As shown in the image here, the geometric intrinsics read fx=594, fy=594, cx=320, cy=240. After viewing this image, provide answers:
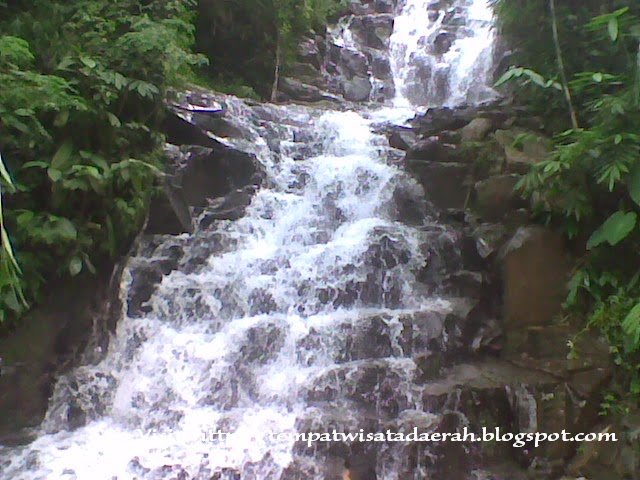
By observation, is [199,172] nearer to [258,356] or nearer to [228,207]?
[228,207]

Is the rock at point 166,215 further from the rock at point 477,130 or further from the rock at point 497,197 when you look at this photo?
the rock at point 477,130

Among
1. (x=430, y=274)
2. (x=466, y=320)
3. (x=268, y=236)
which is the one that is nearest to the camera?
(x=466, y=320)

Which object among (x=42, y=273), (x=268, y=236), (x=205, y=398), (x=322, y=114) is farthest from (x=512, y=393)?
(x=322, y=114)

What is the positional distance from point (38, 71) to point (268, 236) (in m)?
3.07

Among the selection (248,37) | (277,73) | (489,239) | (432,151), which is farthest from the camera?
(277,73)

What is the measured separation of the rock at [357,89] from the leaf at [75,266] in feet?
28.7

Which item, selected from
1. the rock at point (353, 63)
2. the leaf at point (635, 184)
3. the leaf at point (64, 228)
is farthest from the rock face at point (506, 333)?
the rock at point (353, 63)

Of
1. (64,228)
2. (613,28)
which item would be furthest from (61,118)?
(613,28)

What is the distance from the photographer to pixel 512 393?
17.0 feet

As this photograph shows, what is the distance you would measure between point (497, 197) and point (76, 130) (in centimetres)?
449

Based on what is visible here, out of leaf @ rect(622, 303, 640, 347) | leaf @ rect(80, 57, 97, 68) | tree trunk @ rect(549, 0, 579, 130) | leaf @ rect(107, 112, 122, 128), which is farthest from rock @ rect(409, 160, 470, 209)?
leaf @ rect(80, 57, 97, 68)

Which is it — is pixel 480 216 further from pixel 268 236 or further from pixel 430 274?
pixel 268 236

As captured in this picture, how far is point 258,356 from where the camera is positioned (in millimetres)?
5785

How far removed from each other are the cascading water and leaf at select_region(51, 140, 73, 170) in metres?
1.34
